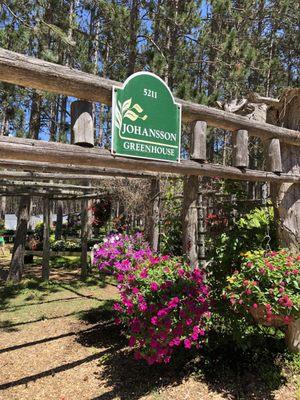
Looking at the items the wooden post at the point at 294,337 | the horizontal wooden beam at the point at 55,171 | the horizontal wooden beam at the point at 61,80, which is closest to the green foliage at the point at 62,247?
the horizontal wooden beam at the point at 55,171

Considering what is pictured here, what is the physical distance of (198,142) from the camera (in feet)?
12.4

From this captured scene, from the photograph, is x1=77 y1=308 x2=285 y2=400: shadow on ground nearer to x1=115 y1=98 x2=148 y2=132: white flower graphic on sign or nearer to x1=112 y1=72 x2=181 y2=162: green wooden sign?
x1=112 y1=72 x2=181 y2=162: green wooden sign

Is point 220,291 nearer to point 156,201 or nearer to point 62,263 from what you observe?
point 156,201

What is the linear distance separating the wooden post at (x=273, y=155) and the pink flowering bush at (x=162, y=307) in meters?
1.57

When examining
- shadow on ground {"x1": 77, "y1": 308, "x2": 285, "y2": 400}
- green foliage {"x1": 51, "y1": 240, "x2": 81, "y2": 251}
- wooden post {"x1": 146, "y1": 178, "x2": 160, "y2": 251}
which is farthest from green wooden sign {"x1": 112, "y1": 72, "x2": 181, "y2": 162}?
green foliage {"x1": 51, "y1": 240, "x2": 81, "y2": 251}

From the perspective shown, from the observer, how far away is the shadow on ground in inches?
160

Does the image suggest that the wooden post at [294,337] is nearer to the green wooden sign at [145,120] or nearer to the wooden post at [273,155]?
the wooden post at [273,155]

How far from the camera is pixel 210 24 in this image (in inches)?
492

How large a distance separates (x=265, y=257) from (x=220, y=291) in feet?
2.84

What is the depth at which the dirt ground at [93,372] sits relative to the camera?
159 inches

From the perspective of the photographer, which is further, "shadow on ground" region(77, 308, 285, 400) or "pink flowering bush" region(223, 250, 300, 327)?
"shadow on ground" region(77, 308, 285, 400)

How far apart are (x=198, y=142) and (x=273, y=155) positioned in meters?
1.27

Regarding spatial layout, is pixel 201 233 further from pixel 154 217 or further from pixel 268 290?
pixel 268 290

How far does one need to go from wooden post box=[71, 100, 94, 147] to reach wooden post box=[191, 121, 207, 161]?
1.22 m
